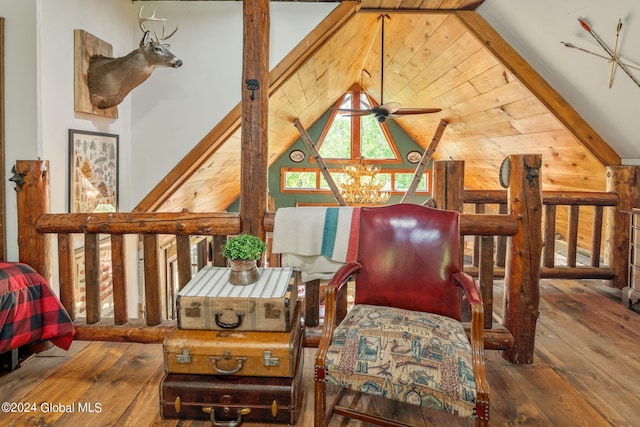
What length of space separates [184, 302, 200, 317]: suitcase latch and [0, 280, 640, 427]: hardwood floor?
42 centimetres

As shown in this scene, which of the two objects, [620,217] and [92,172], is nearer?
[92,172]

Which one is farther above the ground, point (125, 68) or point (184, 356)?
point (125, 68)

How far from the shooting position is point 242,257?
1.78 metres

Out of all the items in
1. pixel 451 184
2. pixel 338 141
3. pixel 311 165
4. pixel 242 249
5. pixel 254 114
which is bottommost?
pixel 242 249

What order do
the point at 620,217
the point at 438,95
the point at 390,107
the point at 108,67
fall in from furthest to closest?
the point at 438,95 < the point at 390,107 < the point at 620,217 < the point at 108,67

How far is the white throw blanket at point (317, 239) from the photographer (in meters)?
2.08

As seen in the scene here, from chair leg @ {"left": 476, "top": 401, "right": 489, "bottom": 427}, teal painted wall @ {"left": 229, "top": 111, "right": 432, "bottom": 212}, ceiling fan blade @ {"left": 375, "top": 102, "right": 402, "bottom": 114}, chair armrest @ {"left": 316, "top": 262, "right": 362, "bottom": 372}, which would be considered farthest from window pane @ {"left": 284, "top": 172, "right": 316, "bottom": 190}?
chair leg @ {"left": 476, "top": 401, "right": 489, "bottom": 427}

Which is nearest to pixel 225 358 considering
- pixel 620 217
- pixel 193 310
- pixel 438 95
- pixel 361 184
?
pixel 193 310

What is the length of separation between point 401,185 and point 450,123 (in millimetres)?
3015

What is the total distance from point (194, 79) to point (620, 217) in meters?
3.58

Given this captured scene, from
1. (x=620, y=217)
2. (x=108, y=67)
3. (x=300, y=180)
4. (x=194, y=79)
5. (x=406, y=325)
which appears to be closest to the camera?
(x=406, y=325)

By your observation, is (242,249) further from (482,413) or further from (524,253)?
(524,253)

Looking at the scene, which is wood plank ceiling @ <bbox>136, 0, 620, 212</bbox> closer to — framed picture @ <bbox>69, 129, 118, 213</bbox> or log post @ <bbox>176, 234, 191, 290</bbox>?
framed picture @ <bbox>69, 129, 118, 213</bbox>

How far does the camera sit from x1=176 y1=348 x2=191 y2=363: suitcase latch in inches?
64.2
